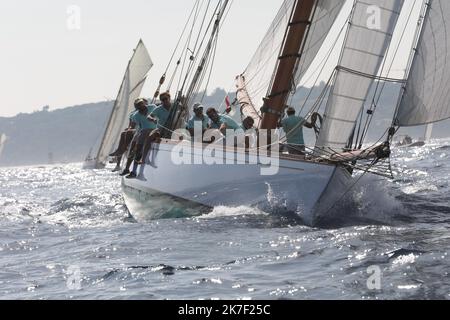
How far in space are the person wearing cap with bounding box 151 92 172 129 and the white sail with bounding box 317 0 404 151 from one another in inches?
143

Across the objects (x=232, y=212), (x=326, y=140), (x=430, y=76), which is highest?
(x=430, y=76)

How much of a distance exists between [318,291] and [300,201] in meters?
4.14

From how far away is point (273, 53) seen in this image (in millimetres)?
16578

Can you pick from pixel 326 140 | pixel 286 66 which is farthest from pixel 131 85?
pixel 326 140

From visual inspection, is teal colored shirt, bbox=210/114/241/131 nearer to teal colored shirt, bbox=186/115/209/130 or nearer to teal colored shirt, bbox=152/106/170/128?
teal colored shirt, bbox=186/115/209/130

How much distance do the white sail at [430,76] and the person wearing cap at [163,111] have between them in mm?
4998

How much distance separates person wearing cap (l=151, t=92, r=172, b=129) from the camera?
14.1 meters

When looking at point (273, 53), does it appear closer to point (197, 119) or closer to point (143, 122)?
point (197, 119)

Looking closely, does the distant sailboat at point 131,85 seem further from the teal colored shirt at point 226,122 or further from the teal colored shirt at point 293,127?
the teal colored shirt at point 293,127

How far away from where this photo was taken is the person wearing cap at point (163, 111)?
1405 cm

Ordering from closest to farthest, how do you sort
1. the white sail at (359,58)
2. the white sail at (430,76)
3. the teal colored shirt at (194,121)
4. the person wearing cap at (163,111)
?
the white sail at (430,76), the white sail at (359,58), the teal colored shirt at (194,121), the person wearing cap at (163,111)

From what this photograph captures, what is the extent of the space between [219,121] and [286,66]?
1666mm

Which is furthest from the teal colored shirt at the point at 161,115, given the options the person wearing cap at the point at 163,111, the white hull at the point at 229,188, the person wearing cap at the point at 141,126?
the white hull at the point at 229,188
